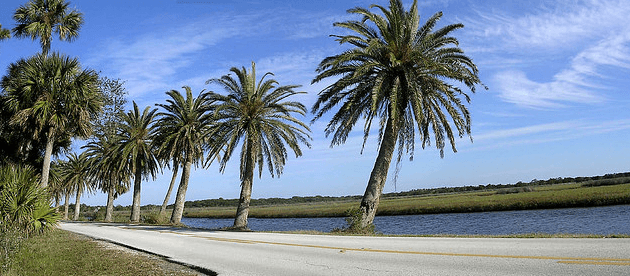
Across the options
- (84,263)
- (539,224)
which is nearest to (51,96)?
(84,263)

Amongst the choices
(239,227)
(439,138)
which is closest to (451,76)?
(439,138)

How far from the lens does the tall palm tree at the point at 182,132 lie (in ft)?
118

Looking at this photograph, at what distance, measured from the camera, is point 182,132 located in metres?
36.1

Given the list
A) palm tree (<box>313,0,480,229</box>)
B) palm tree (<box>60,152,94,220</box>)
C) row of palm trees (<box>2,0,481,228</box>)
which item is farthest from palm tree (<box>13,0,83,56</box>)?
palm tree (<box>60,152,94,220</box>)

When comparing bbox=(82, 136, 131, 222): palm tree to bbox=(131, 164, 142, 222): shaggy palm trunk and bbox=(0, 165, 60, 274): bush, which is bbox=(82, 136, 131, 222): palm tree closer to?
bbox=(131, 164, 142, 222): shaggy palm trunk

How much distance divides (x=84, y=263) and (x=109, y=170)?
3782cm

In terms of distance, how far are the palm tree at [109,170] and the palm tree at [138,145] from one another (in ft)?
3.67

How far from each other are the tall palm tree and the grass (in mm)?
21245

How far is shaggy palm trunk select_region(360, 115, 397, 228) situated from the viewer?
2195 cm

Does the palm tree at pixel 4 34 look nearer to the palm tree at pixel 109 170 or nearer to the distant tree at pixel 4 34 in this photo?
the distant tree at pixel 4 34

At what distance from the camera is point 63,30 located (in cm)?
3147

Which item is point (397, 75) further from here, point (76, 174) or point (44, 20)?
point (76, 174)

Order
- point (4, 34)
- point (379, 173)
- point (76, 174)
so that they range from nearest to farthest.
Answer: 1. point (379, 173)
2. point (4, 34)
3. point (76, 174)

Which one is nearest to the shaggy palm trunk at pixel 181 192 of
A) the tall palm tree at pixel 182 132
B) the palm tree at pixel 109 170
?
the tall palm tree at pixel 182 132
